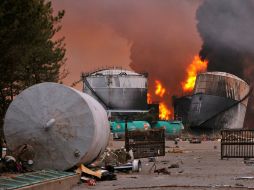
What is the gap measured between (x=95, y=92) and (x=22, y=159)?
3687 inches

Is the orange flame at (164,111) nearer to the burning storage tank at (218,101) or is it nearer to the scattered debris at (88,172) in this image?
the burning storage tank at (218,101)

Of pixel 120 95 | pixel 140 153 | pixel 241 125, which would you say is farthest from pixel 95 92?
pixel 140 153

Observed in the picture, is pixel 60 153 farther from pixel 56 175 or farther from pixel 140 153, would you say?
pixel 140 153

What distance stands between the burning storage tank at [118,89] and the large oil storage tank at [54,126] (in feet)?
300

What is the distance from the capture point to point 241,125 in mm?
110750

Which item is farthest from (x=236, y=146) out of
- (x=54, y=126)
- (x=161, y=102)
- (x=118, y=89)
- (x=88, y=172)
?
(x=161, y=102)

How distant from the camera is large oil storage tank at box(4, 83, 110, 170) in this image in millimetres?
20250

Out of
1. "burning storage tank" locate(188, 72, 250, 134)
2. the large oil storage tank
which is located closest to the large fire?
"burning storage tank" locate(188, 72, 250, 134)

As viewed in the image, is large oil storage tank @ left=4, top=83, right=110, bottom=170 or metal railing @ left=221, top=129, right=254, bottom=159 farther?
metal railing @ left=221, top=129, right=254, bottom=159

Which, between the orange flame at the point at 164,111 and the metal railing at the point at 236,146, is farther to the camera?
the orange flame at the point at 164,111

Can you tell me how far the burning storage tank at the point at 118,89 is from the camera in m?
113

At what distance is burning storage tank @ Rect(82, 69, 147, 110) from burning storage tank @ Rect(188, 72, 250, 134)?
453 inches

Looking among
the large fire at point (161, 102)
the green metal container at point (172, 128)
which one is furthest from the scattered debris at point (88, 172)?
the large fire at point (161, 102)

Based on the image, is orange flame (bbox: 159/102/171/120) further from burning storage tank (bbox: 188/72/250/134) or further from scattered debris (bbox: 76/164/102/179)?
scattered debris (bbox: 76/164/102/179)
